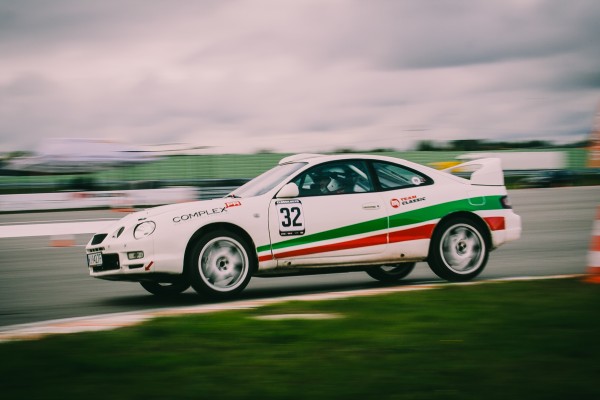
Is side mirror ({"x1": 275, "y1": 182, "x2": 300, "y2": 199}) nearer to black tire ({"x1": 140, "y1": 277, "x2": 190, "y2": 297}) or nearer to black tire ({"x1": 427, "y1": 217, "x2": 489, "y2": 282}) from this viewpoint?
black tire ({"x1": 140, "y1": 277, "x2": 190, "y2": 297})

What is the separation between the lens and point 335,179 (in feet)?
28.8

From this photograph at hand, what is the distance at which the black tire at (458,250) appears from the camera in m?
8.98

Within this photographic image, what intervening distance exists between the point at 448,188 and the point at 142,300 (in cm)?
362

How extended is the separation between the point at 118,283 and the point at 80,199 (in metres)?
18.5

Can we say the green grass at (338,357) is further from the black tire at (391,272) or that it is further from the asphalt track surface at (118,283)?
the black tire at (391,272)

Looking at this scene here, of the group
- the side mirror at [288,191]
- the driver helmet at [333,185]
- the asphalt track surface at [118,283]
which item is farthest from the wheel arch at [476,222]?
the side mirror at [288,191]

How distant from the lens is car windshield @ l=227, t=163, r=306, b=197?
8641 millimetres

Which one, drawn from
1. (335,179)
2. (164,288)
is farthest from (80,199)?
(335,179)

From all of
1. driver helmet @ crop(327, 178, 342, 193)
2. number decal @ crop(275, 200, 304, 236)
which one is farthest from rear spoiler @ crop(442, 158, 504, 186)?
number decal @ crop(275, 200, 304, 236)

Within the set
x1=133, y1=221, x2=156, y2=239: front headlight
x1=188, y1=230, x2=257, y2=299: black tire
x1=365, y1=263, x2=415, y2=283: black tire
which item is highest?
x1=133, y1=221, x2=156, y2=239: front headlight

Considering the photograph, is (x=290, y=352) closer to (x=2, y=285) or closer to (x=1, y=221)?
(x=2, y=285)

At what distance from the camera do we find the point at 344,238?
337 inches

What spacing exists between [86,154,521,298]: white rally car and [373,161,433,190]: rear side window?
0.01 m

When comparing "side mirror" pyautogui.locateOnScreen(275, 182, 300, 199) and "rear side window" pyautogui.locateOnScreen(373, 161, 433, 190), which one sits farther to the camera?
"rear side window" pyautogui.locateOnScreen(373, 161, 433, 190)
